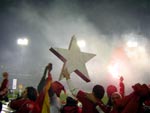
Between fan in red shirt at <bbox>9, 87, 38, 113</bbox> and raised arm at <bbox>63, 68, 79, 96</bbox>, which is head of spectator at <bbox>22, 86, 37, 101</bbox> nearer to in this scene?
fan in red shirt at <bbox>9, 87, 38, 113</bbox>

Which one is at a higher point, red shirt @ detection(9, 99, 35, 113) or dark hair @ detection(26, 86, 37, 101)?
dark hair @ detection(26, 86, 37, 101)

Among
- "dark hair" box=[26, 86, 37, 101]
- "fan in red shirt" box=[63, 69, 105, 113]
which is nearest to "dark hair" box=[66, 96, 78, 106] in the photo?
"fan in red shirt" box=[63, 69, 105, 113]

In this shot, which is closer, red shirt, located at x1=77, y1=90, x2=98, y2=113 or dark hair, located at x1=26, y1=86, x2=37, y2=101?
red shirt, located at x1=77, y1=90, x2=98, y2=113

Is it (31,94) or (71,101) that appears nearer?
(31,94)

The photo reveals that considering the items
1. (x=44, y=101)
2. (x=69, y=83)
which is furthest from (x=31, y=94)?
(x=69, y=83)

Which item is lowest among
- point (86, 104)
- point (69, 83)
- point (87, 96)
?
point (86, 104)

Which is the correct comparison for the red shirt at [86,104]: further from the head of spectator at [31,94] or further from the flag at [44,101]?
the head of spectator at [31,94]

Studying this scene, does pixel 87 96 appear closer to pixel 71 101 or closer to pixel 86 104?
pixel 86 104

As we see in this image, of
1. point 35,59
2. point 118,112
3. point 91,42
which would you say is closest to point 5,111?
point 118,112

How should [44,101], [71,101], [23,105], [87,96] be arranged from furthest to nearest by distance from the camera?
[71,101] → [87,96] → [23,105] → [44,101]

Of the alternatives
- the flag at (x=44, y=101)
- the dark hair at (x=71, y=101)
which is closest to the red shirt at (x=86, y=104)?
the dark hair at (x=71, y=101)

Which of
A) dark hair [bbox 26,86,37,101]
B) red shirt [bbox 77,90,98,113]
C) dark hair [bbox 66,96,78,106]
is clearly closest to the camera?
red shirt [bbox 77,90,98,113]

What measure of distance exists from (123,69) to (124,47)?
2.14m

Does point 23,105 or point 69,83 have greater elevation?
point 69,83
